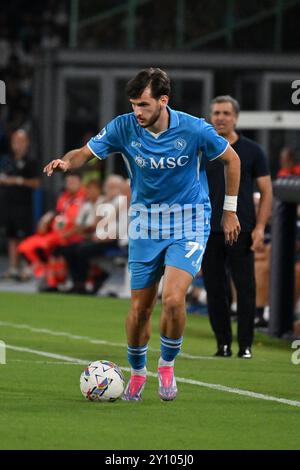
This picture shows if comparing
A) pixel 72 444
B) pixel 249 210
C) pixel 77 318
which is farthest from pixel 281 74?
pixel 72 444

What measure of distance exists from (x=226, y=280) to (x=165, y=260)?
318cm

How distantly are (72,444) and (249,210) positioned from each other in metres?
5.31

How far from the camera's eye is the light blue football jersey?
10297 millimetres

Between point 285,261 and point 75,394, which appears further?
point 285,261

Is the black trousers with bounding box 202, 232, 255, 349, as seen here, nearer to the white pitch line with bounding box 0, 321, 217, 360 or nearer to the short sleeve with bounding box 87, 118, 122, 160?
the white pitch line with bounding box 0, 321, 217, 360

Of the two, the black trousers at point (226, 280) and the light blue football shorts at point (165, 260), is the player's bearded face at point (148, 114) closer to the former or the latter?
the light blue football shorts at point (165, 260)

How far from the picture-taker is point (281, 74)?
26484 mm

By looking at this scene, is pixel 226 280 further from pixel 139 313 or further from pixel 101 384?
pixel 101 384

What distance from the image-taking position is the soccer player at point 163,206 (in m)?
10.3

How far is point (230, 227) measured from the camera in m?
10.7

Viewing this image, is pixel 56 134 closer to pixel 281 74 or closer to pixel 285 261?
pixel 281 74

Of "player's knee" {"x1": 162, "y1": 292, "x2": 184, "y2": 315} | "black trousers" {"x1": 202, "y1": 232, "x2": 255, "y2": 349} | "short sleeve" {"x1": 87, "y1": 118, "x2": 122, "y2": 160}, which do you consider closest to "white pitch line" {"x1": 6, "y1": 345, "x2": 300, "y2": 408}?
"player's knee" {"x1": 162, "y1": 292, "x2": 184, "y2": 315}

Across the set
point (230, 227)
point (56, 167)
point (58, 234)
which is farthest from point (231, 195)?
point (58, 234)

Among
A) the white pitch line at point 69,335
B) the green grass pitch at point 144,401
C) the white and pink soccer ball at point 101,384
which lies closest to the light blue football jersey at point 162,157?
the white and pink soccer ball at point 101,384
